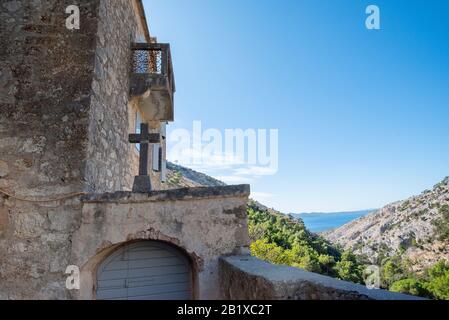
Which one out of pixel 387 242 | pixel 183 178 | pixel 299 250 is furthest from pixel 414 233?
pixel 183 178

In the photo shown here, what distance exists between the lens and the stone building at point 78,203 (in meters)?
3.84

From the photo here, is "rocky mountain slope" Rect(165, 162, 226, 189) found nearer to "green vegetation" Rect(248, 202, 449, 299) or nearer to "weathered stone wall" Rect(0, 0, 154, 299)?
"green vegetation" Rect(248, 202, 449, 299)

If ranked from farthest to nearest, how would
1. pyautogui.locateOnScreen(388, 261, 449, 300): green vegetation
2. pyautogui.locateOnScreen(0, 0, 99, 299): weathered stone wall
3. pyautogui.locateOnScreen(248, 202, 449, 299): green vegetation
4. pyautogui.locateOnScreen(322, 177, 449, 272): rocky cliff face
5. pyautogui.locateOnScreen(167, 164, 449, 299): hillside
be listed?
pyautogui.locateOnScreen(322, 177, 449, 272): rocky cliff face
pyautogui.locateOnScreen(167, 164, 449, 299): hillside
pyautogui.locateOnScreen(388, 261, 449, 300): green vegetation
pyautogui.locateOnScreen(248, 202, 449, 299): green vegetation
pyautogui.locateOnScreen(0, 0, 99, 299): weathered stone wall

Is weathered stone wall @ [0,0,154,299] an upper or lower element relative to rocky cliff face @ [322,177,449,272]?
upper

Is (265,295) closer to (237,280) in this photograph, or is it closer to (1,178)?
(237,280)

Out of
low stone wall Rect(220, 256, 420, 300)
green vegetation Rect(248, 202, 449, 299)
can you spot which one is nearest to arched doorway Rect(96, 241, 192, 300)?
low stone wall Rect(220, 256, 420, 300)

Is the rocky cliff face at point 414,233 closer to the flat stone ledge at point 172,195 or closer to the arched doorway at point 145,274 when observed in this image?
the arched doorway at point 145,274

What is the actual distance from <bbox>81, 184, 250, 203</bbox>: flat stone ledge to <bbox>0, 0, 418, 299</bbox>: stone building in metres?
0.01

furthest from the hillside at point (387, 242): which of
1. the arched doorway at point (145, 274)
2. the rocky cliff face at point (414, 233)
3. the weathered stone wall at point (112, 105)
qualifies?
the arched doorway at point (145, 274)

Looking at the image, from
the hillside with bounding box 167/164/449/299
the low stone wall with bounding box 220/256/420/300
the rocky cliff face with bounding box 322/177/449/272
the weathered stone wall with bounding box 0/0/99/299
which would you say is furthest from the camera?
the rocky cliff face with bounding box 322/177/449/272

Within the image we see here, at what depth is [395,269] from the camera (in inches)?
1583

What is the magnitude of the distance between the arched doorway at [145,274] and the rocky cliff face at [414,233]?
49.3 metres

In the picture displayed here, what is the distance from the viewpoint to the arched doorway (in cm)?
403
